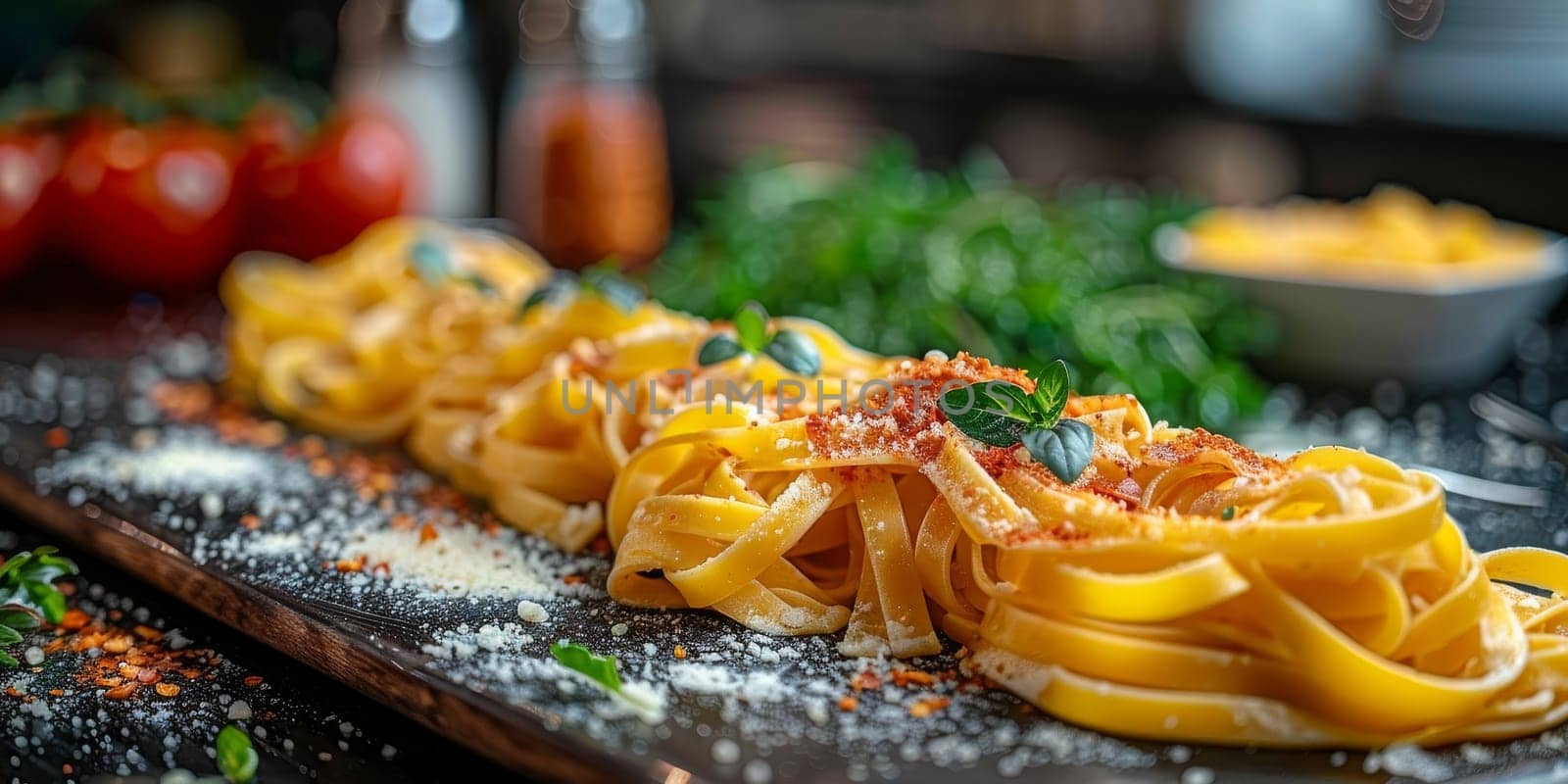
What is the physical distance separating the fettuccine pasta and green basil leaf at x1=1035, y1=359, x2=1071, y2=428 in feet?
0.18

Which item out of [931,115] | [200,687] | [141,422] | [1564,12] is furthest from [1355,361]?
[931,115]

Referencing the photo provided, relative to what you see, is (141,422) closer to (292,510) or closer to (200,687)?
(292,510)

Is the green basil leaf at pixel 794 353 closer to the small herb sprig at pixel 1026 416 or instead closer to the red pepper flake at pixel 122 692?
the small herb sprig at pixel 1026 416

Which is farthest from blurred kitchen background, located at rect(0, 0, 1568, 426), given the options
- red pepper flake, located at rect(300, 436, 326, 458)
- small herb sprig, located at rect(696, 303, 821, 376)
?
red pepper flake, located at rect(300, 436, 326, 458)

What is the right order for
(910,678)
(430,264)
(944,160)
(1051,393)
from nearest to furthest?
(910,678) → (1051,393) → (430,264) → (944,160)

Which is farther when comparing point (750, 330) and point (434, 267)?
point (434, 267)

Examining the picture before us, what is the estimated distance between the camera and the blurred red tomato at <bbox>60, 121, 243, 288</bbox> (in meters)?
3.46

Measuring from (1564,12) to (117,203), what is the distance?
190 inches

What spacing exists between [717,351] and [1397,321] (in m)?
1.44

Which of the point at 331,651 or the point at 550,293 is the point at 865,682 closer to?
the point at 331,651

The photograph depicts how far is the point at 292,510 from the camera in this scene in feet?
7.17

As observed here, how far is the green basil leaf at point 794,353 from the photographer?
1.99m

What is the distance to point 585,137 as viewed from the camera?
3566mm

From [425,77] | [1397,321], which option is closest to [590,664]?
[1397,321]
